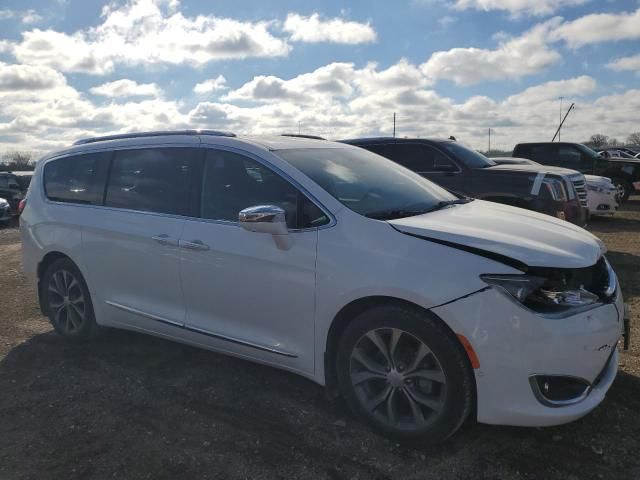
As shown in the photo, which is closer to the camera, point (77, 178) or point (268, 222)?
point (268, 222)

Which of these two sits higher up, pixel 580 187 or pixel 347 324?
pixel 580 187

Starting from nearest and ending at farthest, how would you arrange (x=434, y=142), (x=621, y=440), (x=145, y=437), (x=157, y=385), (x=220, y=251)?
1. (x=621, y=440)
2. (x=145, y=437)
3. (x=220, y=251)
4. (x=157, y=385)
5. (x=434, y=142)

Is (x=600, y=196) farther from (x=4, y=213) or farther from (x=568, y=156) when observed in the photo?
(x=4, y=213)

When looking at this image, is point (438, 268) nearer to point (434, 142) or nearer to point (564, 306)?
point (564, 306)

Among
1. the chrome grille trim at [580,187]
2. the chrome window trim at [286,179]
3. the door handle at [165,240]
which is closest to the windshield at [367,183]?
the chrome window trim at [286,179]

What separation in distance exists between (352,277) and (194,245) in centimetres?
125

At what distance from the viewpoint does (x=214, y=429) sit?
338 centimetres

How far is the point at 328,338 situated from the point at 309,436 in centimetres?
59

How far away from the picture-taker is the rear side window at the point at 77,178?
15.3ft

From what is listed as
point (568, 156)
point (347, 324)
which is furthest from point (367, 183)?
point (568, 156)

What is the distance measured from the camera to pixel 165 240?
12.9 feet

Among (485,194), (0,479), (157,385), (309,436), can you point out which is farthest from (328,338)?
(485,194)

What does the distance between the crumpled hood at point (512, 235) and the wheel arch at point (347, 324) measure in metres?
0.39

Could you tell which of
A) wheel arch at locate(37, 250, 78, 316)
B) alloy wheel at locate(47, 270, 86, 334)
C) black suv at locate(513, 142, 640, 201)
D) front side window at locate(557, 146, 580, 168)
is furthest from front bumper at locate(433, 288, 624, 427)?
front side window at locate(557, 146, 580, 168)
